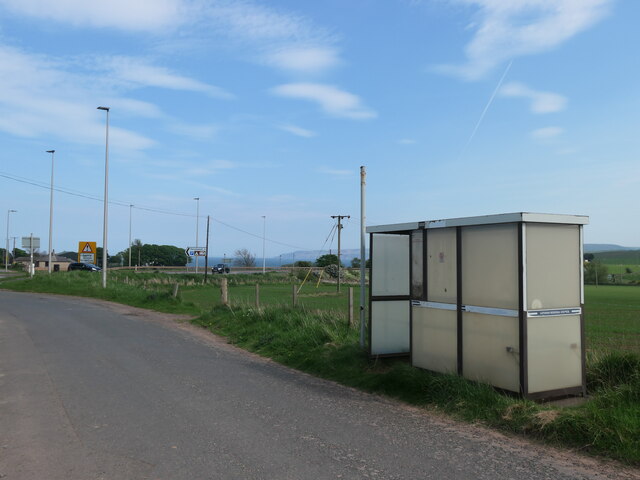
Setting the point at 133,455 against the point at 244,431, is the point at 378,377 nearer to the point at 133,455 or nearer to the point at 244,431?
the point at 244,431

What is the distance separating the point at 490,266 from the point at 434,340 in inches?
60.3

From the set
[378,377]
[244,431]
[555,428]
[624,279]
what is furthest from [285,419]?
[624,279]

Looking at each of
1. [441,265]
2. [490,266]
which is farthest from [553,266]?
[441,265]

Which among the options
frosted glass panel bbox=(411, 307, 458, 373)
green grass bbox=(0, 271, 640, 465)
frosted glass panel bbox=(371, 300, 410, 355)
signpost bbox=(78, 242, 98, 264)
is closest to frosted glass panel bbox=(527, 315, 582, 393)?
green grass bbox=(0, 271, 640, 465)

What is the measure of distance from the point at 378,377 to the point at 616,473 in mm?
4218

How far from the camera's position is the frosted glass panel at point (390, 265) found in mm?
10094

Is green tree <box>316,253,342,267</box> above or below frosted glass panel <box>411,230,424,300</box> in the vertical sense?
above

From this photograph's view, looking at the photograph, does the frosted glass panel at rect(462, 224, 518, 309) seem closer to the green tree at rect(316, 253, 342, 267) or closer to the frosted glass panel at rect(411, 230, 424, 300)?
the frosted glass panel at rect(411, 230, 424, 300)

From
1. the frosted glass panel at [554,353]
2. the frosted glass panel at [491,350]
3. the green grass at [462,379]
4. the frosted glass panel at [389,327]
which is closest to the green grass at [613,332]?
the green grass at [462,379]

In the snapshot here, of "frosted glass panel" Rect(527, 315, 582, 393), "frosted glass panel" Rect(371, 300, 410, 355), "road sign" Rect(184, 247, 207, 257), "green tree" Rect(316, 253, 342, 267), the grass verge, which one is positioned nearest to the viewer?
the grass verge

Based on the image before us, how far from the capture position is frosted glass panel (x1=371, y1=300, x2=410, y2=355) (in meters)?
9.91

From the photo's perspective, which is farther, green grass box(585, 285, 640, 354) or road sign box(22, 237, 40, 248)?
road sign box(22, 237, 40, 248)

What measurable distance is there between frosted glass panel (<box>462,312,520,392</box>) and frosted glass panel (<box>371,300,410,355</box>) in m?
2.22

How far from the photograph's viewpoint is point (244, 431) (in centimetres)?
631
